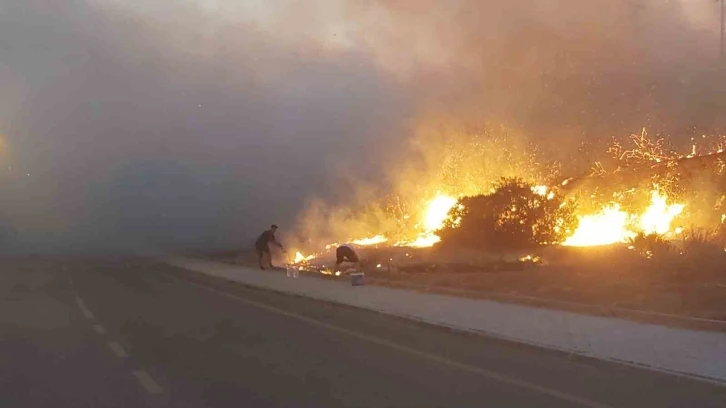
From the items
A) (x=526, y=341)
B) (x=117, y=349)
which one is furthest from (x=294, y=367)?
(x=117, y=349)

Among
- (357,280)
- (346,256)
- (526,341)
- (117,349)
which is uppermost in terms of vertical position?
(346,256)

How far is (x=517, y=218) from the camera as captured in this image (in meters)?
36.0

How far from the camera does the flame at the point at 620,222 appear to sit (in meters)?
32.5

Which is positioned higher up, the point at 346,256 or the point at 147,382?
the point at 346,256

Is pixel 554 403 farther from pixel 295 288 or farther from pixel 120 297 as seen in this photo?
pixel 120 297

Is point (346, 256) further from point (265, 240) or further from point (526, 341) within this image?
point (526, 341)

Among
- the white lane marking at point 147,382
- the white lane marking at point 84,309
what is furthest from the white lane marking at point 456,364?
the white lane marking at point 84,309

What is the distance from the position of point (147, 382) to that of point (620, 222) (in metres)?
28.6

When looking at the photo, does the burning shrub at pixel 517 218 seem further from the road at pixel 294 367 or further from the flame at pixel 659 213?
the road at pixel 294 367

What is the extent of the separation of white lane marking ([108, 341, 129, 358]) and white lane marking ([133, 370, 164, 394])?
1794 mm

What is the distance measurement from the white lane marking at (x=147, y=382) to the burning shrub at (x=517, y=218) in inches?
1054

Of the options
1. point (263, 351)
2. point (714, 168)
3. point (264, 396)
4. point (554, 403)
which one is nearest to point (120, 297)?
point (263, 351)

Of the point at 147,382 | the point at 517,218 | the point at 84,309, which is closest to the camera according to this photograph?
the point at 147,382

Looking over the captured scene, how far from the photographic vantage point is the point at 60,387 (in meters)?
10.2
